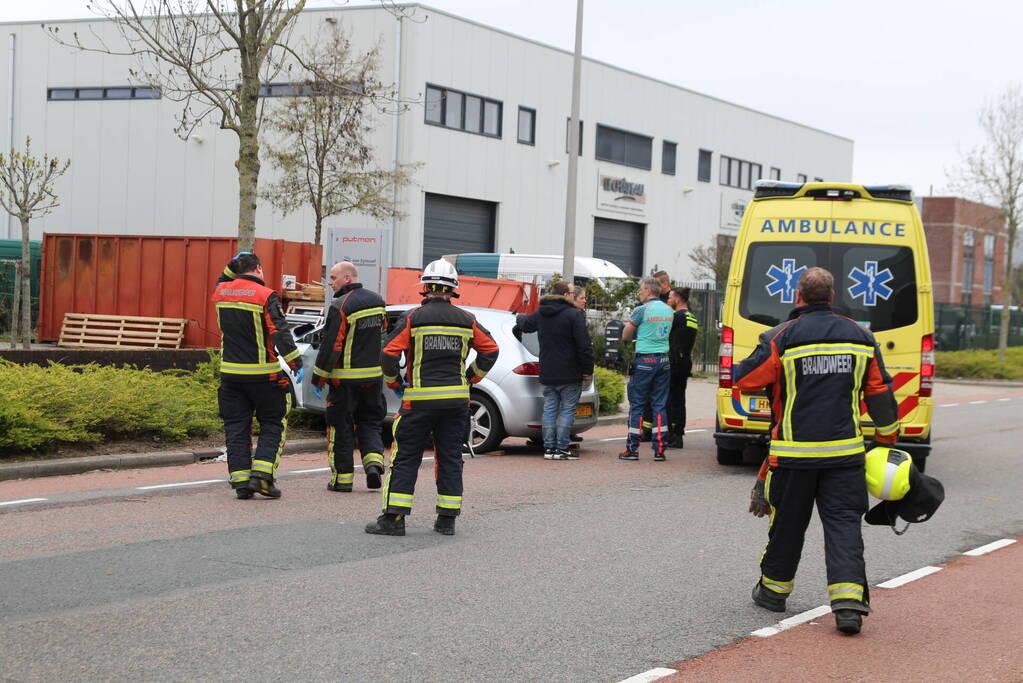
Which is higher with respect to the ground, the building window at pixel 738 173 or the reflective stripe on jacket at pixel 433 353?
the building window at pixel 738 173

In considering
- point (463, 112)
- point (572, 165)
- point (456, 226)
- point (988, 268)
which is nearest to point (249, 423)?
point (572, 165)

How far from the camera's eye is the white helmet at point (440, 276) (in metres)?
8.05

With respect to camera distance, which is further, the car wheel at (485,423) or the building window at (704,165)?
the building window at (704,165)

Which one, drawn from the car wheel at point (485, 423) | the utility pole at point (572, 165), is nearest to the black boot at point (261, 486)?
the car wheel at point (485, 423)

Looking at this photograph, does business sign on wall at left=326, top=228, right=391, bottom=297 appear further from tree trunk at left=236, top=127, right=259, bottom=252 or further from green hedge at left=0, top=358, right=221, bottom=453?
green hedge at left=0, top=358, right=221, bottom=453

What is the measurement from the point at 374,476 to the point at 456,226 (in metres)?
27.0

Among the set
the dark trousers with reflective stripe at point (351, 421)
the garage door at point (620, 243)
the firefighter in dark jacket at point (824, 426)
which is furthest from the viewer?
the garage door at point (620, 243)

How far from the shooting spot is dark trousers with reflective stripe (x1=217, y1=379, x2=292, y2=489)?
9.27 meters

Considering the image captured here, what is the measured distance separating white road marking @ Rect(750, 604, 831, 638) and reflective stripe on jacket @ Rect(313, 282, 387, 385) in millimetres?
4389

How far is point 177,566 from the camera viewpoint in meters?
6.87

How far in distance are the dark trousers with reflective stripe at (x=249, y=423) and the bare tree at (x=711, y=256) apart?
104 feet

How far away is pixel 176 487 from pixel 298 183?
68.3 feet

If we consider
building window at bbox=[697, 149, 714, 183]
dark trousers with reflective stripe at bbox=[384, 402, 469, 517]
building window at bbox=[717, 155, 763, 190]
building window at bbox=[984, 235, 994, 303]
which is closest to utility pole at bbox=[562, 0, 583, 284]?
dark trousers with reflective stripe at bbox=[384, 402, 469, 517]

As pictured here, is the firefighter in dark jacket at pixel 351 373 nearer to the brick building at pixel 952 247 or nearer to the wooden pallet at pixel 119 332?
the wooden pallet at pixel 119 332
